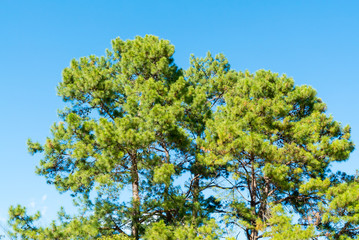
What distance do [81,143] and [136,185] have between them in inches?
83.6

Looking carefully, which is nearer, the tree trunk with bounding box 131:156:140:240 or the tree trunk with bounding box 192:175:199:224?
the tree trunk with bounding box 131:156:140:240

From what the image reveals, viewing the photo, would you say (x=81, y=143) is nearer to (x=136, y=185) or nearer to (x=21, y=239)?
(x=136, y=185)

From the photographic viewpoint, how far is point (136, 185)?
9.95 meters

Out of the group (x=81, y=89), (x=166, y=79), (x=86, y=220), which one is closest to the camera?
(x=86, y=220)

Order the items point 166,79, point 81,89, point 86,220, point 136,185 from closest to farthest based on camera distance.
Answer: point 86,220 < point 136,185 < point 81,89 < point 166,79

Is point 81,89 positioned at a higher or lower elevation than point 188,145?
higher

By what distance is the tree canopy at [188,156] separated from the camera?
27.7 ft

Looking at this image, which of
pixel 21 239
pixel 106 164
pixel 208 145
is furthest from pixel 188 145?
pixel 21 239

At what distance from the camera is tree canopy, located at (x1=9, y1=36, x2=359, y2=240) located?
8.45 metres

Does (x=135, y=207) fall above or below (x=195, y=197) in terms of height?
below

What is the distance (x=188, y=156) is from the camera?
1078 centimetres

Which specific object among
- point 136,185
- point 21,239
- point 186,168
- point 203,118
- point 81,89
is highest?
point 81,89

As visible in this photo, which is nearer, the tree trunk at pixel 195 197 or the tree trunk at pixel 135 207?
the tree trunk at pixel 135 207

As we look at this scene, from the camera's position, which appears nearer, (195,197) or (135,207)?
(135,207)
